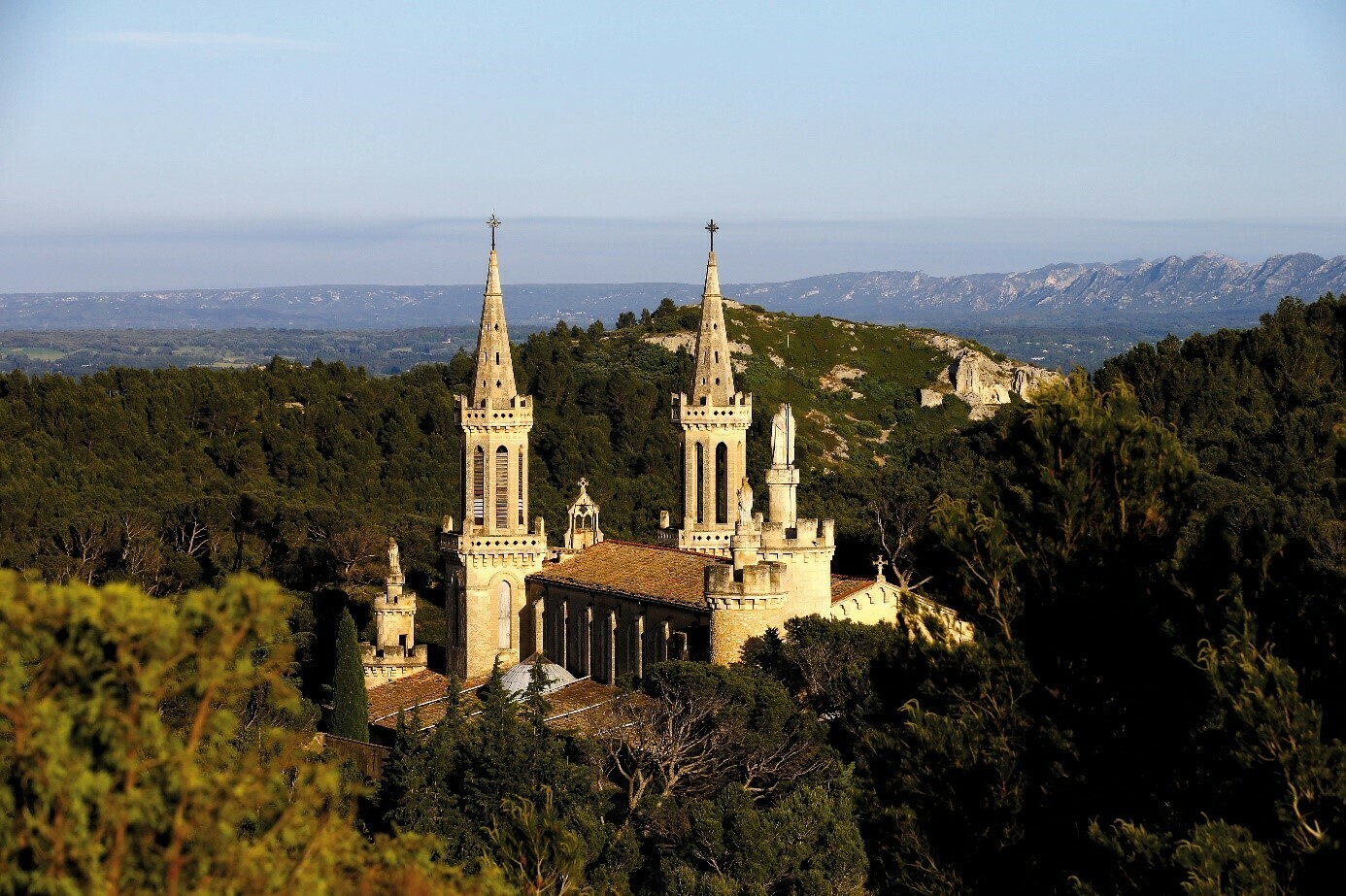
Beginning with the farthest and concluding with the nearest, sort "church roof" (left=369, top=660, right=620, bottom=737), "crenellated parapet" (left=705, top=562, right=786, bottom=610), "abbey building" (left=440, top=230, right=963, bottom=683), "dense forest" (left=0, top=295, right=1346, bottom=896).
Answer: "abbey building" (left=440, top=230, right=963, bottom=683), "church roof" (left=369, top=660, right=620, bottom=737), "crenellated parapet" (left=705, top=562, right=786, bottom=610), "dense forest" (left=0, top=295, right=1346, bottom=896)

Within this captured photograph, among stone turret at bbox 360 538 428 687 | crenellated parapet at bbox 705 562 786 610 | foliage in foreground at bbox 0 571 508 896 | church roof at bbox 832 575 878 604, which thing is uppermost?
foliage in foreground at bbox 0 571 508 896

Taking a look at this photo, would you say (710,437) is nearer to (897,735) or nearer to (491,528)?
(491,528)

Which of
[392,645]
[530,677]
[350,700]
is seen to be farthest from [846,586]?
[392,645]

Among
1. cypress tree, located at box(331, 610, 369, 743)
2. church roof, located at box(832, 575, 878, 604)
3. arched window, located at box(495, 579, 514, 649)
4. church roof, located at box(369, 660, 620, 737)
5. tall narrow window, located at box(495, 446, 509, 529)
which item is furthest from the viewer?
arched window, located at box(495, 579, 514, 649)

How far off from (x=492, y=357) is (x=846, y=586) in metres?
10.0

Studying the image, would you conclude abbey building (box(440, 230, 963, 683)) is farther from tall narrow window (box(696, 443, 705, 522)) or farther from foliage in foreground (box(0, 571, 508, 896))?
foliage in foreground (box(0, 571, 508, 896))

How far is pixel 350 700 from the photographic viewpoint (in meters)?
41.4

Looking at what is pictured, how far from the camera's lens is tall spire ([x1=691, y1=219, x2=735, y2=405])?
4550cm

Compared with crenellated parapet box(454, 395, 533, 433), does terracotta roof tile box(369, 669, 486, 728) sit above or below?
below

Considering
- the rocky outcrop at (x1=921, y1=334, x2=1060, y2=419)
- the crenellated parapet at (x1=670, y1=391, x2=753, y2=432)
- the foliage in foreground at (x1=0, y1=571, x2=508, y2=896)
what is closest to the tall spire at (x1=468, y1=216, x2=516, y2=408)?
the crenellated parapet at (x1=670, y1=391, x2=753, y2=432)

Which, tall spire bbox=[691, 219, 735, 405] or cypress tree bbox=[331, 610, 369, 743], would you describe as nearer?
cypress tree bbox=[331, 610, 369, 743]

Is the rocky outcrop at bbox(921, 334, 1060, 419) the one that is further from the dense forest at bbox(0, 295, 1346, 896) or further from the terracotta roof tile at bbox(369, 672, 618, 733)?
the terracotta roof tile at bbox(369, 672, 618, 733)

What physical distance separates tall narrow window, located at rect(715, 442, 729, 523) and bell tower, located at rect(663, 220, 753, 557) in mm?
38

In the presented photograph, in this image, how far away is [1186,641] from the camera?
65.8 ft
